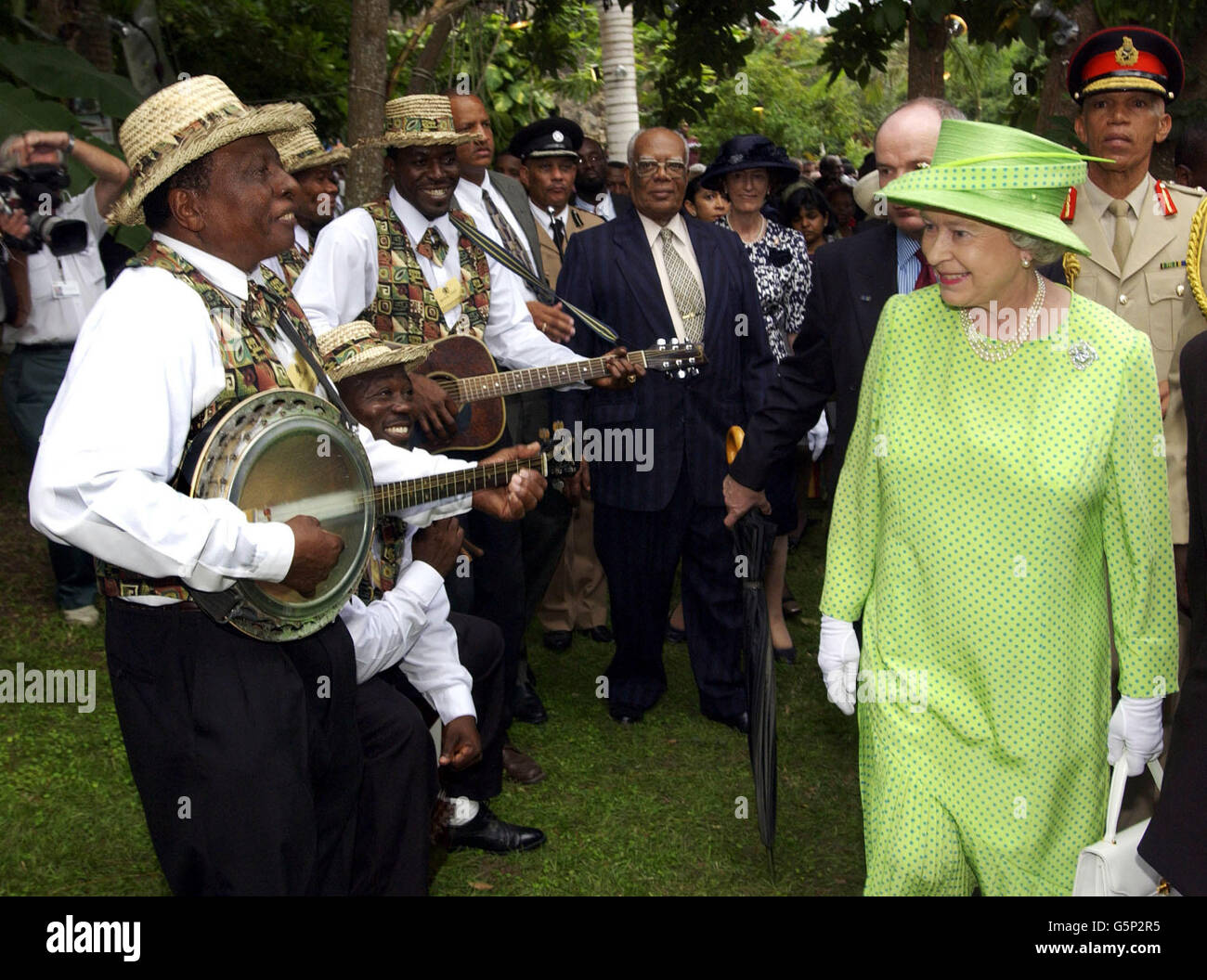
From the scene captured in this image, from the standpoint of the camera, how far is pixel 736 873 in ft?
16.0

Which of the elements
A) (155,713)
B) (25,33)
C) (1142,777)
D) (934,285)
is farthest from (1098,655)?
(25,33)

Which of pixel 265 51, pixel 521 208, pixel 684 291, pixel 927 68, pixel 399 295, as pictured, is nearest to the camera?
pixel 399 295

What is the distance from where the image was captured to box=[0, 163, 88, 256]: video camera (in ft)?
18.4

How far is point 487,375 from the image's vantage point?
5.75 m

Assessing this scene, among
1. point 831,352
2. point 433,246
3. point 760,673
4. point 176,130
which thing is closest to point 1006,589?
point 760,673

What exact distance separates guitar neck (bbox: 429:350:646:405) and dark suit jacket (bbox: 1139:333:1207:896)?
10.8ft

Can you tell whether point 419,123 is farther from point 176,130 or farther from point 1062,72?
point 1062,72

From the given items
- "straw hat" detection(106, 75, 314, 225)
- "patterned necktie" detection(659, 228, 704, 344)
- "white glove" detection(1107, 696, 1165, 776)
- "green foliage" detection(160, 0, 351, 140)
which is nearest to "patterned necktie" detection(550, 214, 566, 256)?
"patterned necktie" detection(659, 228, 704, 344)

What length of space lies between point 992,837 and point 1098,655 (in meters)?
0.52

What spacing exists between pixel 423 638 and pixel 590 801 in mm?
1442

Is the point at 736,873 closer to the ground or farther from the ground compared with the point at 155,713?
closer to the ground

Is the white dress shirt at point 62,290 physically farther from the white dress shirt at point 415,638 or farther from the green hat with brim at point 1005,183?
the green hat with brim at point 1005,183

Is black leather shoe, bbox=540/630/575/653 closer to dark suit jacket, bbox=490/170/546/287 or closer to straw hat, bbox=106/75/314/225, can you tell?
dark suit jacket, bbox=490/170/546/287
